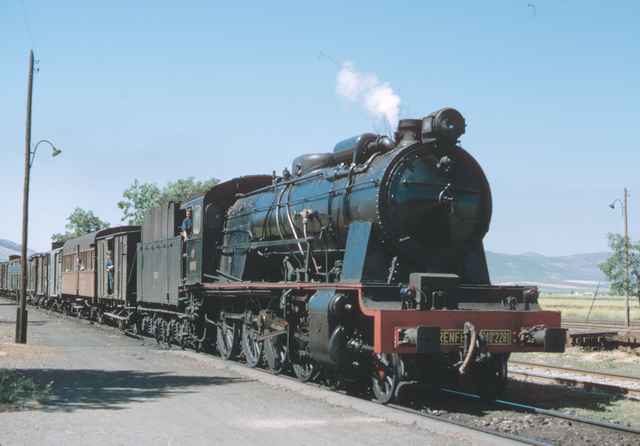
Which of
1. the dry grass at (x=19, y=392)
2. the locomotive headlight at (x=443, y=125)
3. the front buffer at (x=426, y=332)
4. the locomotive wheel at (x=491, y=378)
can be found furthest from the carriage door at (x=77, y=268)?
the locomotive wheel at (x=491, y=378)

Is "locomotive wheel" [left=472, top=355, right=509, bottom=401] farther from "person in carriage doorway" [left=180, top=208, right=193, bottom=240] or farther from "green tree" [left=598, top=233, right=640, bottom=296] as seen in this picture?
"green tree" [left=598, top=233, right=640, bottom=296]

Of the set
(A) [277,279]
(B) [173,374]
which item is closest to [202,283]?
(A) [277,279]

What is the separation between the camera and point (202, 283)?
54.6 feet

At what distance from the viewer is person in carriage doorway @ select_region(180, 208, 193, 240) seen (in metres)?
18.0

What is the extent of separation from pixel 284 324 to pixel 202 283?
4.20 m

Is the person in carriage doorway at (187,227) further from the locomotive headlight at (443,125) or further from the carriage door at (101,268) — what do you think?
the carriage door at (101,268)

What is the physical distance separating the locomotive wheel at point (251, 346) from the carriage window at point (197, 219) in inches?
126

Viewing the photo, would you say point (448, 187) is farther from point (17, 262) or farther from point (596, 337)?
point (17, 262)

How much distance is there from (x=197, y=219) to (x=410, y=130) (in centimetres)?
753

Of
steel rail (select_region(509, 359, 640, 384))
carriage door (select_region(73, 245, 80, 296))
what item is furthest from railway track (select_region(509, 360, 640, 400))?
carriage door (select_region(73, 245, 80, 296))

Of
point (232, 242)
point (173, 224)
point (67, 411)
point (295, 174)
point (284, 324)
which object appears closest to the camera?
point (67, 411)

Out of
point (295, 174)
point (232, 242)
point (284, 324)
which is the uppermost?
point (295, 174)

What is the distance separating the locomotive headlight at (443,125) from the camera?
11156 millimetres

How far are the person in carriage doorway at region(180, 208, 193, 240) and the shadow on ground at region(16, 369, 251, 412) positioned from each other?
4.84m
